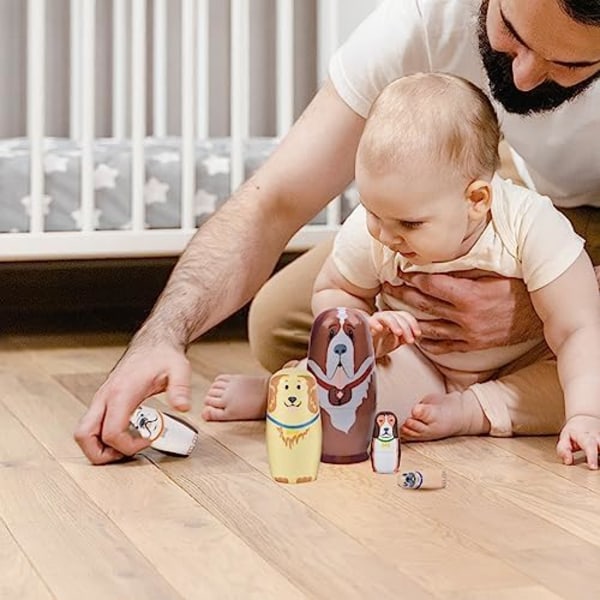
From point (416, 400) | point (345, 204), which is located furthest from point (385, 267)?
point (345, 204)

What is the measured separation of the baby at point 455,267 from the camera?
4.76 feet

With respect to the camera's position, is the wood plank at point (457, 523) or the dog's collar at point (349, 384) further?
the dog's collar at point (349, 384)

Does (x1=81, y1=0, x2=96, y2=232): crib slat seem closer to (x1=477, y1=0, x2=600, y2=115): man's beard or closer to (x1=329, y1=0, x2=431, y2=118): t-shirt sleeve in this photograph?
(x1=329, y1=0, x2=431, y2=118): t-shirt sleeve

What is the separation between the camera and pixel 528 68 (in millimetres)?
1430

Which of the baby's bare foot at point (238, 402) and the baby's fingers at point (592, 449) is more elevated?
the baby's fingers at point (592, 449)

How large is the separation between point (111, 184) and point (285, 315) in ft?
2.01

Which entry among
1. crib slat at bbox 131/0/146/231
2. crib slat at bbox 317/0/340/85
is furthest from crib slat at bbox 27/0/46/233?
crib slat at bbox 317/0/340/85

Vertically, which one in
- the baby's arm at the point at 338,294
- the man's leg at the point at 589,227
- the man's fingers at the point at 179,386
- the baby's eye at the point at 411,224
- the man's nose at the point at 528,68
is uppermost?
the man's nose at the point at 528,68

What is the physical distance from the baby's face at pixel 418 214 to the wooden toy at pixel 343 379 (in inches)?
4.0

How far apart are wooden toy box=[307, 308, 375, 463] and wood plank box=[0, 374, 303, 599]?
0.10m

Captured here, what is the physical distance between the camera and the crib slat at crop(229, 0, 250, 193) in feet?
7.95

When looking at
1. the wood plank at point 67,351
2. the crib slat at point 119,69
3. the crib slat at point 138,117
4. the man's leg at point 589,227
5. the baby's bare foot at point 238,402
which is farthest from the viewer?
the crib slat at point 119,69

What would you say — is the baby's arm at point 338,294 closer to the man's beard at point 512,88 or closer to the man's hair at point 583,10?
the man's beard at point 512,88

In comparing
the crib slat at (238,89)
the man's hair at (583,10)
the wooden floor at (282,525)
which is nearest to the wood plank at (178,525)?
the wooden floor at (282,525)
